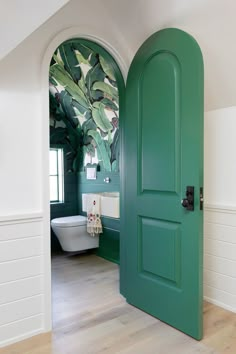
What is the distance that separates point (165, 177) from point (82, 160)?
2.31 m

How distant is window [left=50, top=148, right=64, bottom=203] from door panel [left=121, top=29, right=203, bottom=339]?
2035 millimetres

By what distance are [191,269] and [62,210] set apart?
266 cm

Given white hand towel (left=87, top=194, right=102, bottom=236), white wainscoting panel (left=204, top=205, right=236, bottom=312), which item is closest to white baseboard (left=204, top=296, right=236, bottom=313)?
white wainscoting panel (left=204, top=205, right=236, bottom=312)

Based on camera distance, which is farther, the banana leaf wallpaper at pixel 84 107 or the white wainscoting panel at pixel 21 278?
the banana leaf wallpaper at pixel 84 107

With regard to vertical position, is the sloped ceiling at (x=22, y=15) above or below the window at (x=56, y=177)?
above

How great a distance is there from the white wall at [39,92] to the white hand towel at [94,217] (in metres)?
1.63

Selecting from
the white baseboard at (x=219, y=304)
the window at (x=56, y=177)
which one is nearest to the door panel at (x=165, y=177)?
the white baseboard at (x=219, y=304)

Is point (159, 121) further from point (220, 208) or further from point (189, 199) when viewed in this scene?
point (220, 208)

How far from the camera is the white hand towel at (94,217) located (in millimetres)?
3682

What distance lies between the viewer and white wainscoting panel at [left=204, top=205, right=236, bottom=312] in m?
2.40

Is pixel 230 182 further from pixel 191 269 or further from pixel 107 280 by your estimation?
pixel 107 280

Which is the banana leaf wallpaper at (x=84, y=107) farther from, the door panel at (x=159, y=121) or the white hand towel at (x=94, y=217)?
the door panel at (x=159, y=121)

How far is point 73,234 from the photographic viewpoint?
371 cm

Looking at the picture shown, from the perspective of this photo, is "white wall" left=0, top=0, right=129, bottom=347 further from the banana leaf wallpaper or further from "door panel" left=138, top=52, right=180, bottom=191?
the banana leaf wallpaper
